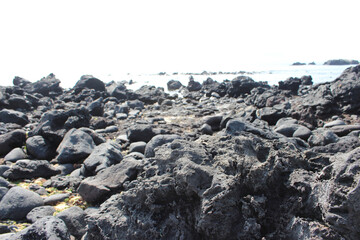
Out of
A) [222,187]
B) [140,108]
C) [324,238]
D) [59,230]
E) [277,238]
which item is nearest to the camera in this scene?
[324,238]

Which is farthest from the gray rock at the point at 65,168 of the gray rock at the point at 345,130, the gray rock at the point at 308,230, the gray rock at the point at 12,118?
the gray rock at the point at 345,130

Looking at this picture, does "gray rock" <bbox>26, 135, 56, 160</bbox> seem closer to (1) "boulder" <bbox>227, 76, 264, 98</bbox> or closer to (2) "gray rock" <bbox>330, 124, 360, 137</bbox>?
(2) "gray rock" <bbox>330, 124, 360, 137</bbox>

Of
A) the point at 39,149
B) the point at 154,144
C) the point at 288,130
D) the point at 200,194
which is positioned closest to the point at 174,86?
the point at 288,130

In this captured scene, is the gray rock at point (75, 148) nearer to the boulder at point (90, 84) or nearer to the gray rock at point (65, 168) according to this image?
the gray rock at point (65, 168)

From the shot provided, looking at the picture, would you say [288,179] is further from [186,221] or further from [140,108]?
[140,108]

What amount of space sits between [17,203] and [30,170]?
4.87 feet

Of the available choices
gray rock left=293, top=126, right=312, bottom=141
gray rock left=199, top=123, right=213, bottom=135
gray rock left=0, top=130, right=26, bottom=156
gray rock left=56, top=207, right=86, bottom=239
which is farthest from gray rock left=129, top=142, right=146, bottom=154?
gray rock left=293, top=126, right=312, bottom=141

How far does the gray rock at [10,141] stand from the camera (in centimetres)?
623

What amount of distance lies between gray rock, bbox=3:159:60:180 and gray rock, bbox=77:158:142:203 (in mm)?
1595

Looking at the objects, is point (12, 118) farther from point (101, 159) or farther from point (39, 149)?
point (101, 159)

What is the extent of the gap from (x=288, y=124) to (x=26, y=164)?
21.1 ft

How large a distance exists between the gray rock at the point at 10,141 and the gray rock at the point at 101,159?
2.70 metres

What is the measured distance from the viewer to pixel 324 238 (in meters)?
1.83

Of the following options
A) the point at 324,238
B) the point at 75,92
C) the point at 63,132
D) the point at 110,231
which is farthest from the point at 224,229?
the point at 75,92
